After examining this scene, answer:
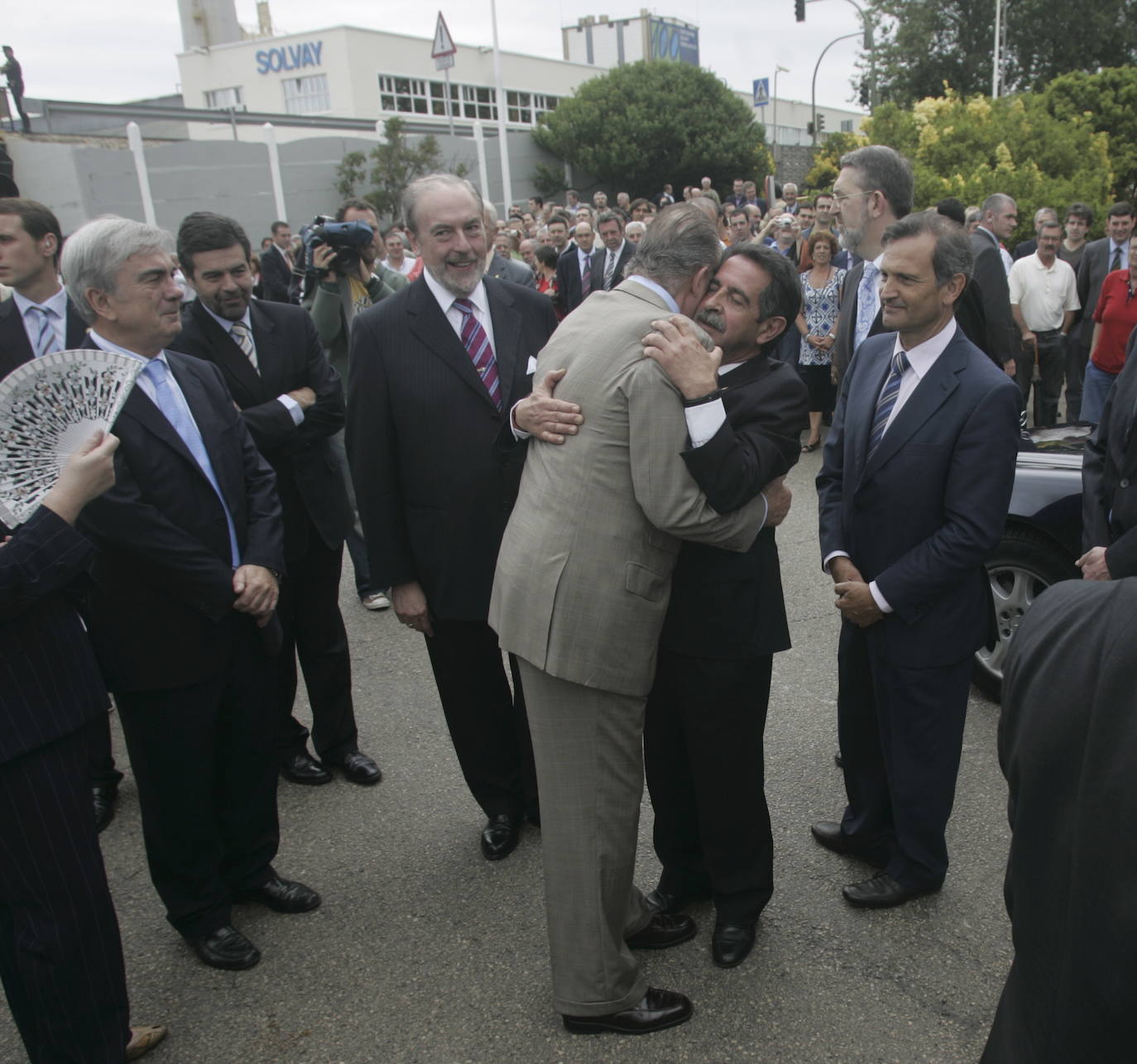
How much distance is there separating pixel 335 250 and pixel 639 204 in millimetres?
11858

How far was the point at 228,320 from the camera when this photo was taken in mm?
3406

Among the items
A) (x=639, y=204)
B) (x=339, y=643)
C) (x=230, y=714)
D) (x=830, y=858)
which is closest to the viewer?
(x=230, y=714)

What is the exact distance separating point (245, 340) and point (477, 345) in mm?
995

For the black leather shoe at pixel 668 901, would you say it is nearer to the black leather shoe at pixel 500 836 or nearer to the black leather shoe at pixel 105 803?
the black leather shoe at pixel 500 836

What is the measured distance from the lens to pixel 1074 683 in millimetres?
1095

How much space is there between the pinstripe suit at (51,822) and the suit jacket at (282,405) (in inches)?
54.0

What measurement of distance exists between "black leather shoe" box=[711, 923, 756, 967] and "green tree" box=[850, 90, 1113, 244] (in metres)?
Result: 10.2

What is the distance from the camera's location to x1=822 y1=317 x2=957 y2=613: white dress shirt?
265 centimetres

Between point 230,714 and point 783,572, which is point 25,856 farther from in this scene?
point 783,572

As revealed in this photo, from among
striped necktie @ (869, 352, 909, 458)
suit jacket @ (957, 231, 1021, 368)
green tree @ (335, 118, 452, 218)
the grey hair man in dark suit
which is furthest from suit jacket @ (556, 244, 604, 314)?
green tree @ (335, 118, 452, 218)

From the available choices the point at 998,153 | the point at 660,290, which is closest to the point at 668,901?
the point at 660,290

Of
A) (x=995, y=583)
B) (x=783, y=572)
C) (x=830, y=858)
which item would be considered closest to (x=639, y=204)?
(x=783, y=572)

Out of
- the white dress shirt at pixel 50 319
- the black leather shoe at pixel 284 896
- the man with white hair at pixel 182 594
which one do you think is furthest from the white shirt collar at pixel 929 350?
the white dress shirt at pixel 50 319

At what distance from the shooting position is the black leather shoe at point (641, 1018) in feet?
7.86
